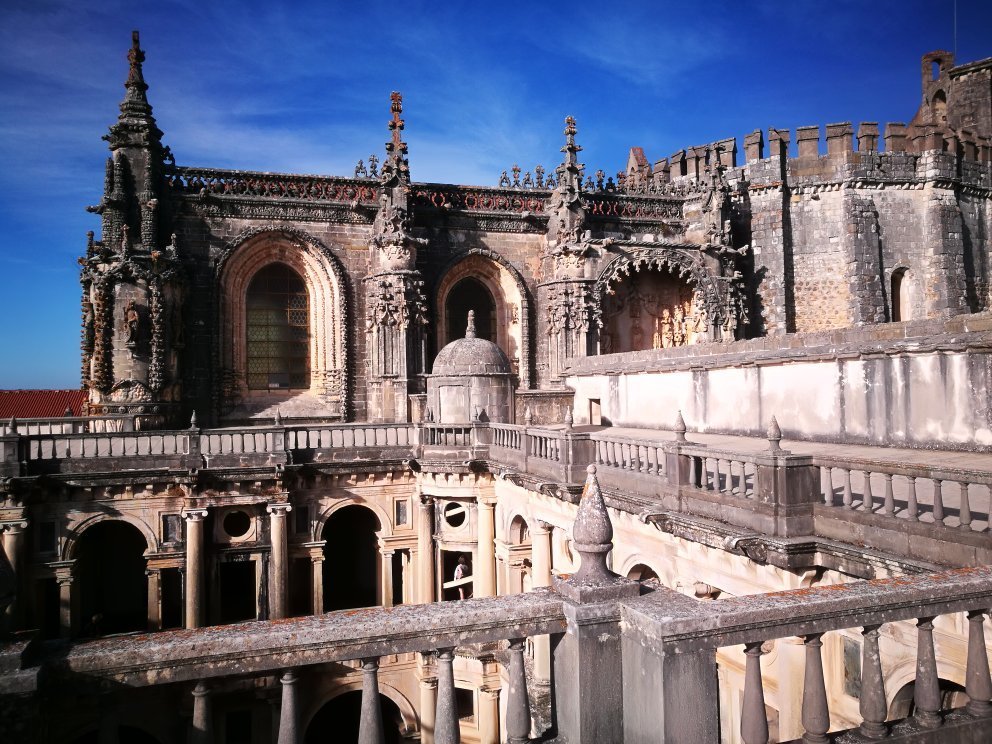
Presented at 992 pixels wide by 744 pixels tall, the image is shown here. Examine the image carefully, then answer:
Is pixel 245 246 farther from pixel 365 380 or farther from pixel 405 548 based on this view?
pixel 405 548

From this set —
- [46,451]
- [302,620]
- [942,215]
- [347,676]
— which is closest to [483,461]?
[347,676]

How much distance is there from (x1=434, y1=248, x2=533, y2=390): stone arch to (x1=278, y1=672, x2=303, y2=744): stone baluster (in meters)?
19.4

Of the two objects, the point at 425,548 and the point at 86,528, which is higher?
the point at 86,528

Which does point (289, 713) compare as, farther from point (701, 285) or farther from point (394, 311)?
point (701, 285)

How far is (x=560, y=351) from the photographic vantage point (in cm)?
2200

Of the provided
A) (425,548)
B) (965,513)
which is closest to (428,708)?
(425,548)

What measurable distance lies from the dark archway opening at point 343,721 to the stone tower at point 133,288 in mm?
8876

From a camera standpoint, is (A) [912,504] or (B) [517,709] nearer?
(B) [517,709]

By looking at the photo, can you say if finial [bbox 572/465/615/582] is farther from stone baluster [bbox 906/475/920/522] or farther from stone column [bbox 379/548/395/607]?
stone column [bbox 379/548/395/607]

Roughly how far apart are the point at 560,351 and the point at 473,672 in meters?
9.58

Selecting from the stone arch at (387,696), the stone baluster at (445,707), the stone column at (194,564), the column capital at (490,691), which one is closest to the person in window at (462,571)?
the column capital at (490,691)

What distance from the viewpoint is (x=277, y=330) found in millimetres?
22141

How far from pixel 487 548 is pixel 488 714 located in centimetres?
363

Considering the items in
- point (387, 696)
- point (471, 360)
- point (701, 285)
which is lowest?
point (387, 696)
